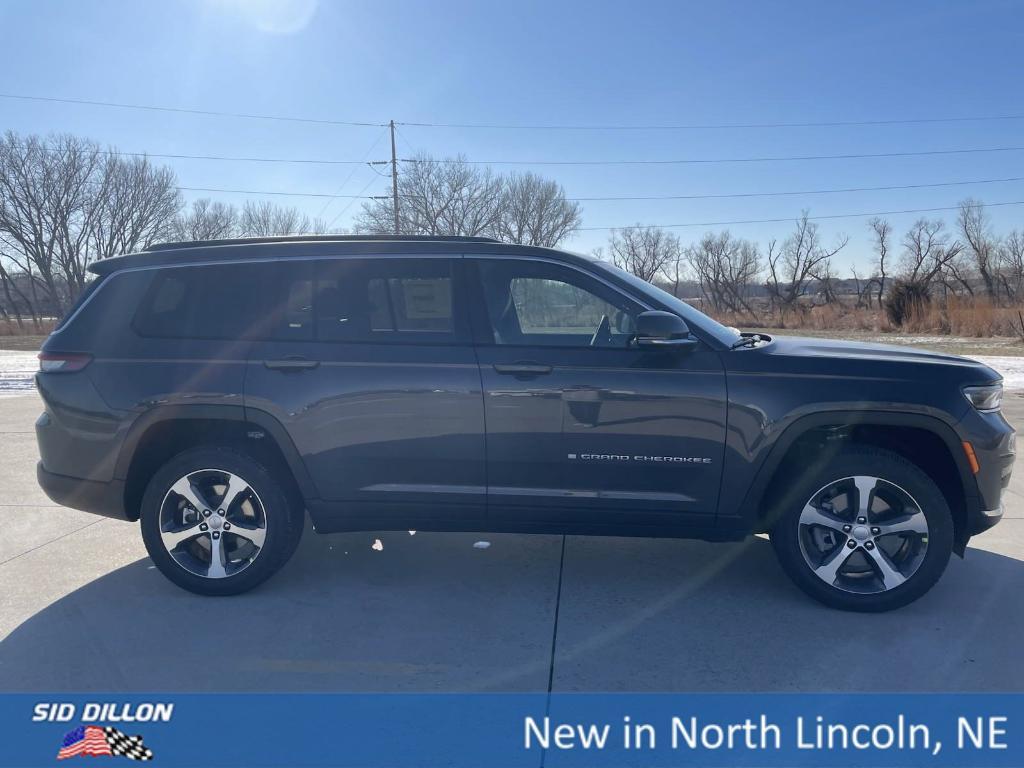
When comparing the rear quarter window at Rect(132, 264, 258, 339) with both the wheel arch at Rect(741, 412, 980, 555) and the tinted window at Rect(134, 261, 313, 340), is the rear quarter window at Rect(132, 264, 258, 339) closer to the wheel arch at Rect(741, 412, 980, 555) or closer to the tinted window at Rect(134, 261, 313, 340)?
the tinted window at Rect(134, 261, 313, 340)

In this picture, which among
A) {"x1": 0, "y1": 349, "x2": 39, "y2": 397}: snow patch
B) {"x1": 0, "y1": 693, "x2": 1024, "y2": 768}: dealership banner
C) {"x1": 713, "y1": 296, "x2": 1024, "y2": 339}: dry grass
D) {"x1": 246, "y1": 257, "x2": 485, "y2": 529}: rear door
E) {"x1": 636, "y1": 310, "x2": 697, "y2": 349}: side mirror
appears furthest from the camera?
{"x1": 713, "y1": 296, "x2": 1024, "y2": 339}: dry grass

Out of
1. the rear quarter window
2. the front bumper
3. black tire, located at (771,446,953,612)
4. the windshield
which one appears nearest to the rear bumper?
the rear quarter window

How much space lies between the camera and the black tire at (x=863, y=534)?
370cm

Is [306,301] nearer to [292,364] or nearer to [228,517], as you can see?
[292,364]

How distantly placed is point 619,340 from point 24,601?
352 cm

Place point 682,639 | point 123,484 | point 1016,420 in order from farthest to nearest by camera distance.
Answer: point 1016,420, point 123,484, point 682,639

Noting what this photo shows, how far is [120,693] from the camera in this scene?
3125mm

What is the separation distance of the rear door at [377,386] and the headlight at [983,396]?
246 cm

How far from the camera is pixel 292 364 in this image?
3.89m

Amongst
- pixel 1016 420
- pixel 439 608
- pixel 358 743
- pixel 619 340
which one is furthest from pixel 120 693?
pixel 1016 420

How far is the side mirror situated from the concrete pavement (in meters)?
1.40

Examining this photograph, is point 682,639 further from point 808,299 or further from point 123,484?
point 808,299

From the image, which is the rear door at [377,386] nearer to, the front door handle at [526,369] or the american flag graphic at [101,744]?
the front door handle at [526,369]

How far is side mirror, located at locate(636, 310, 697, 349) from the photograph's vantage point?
358cm
